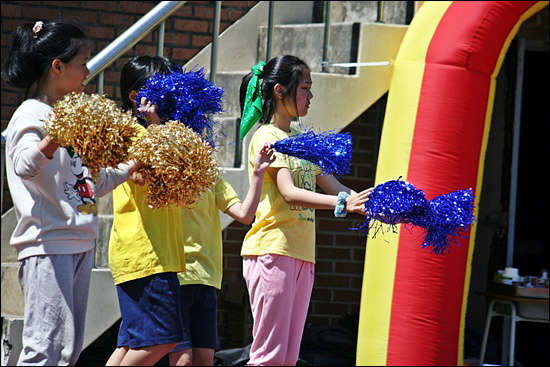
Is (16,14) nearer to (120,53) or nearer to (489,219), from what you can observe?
(120,53)

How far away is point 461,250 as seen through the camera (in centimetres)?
450

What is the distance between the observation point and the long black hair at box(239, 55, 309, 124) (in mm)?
3271

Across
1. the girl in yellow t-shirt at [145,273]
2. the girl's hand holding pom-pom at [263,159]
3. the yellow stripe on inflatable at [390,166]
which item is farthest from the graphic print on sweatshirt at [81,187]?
the yellow stripe on inflatable at [390,166]

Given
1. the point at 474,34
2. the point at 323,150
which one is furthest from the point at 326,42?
the point at 323,150

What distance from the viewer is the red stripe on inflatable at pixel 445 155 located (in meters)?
4.41

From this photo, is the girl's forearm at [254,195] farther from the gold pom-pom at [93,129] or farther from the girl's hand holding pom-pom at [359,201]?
the gold pom-pom at [93,129]

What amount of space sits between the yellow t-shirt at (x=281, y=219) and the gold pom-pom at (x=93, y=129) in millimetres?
671

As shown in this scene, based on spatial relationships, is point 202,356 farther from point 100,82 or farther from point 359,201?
point 100,82

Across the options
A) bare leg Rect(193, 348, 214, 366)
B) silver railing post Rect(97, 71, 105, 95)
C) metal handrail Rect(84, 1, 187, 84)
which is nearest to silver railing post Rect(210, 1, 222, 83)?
metal handrail Rect(84, 1, 187, 84)

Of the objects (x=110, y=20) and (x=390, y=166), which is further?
(x=110, y=20)

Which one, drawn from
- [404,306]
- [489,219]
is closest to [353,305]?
[489,219]

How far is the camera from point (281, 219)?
→ 3135mm

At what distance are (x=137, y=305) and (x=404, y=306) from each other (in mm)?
1969

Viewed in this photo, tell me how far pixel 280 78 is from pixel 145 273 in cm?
94
